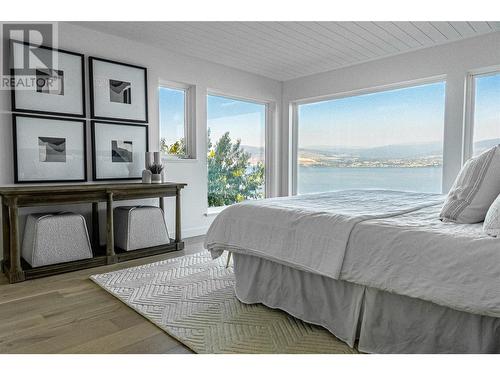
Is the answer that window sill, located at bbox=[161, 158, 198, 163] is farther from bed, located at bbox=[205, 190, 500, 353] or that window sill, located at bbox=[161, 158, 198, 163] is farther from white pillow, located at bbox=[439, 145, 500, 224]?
white pillow, located at bbox=[439, 145, 500, 224]

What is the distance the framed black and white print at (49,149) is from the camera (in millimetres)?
3092

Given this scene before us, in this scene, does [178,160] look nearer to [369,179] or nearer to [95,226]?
[95,226]

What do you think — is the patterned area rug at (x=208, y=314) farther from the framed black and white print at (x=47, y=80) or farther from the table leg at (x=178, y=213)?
the framed black and white print at (x=47, y=80)

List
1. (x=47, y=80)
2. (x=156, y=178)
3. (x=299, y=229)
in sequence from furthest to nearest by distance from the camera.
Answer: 1. (x=156, y=178)
2. (x=47, y=80)
3. (x=299, y=229)

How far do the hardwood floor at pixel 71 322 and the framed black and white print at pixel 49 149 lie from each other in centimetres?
98

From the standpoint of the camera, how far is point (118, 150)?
3682 mm

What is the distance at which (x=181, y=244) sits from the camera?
3.76 m

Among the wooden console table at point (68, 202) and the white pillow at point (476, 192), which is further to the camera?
the wooden console table at point (68, 202)

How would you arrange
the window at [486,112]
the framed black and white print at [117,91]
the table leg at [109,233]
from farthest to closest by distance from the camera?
1. the window at [486,112]
2. the framed black and white print at [117,91]
3. the table leg at [109,233]

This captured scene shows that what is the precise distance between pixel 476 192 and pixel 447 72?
2684 millimetres

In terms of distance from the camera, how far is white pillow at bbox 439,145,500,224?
5.47 feet

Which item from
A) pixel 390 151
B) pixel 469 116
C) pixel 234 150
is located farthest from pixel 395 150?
pixel 234 150

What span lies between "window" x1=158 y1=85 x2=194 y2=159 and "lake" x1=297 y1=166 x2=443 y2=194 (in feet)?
6.33

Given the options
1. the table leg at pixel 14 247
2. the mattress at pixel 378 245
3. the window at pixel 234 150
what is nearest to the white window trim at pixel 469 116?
Answer: the mattress at pixel 378 245
